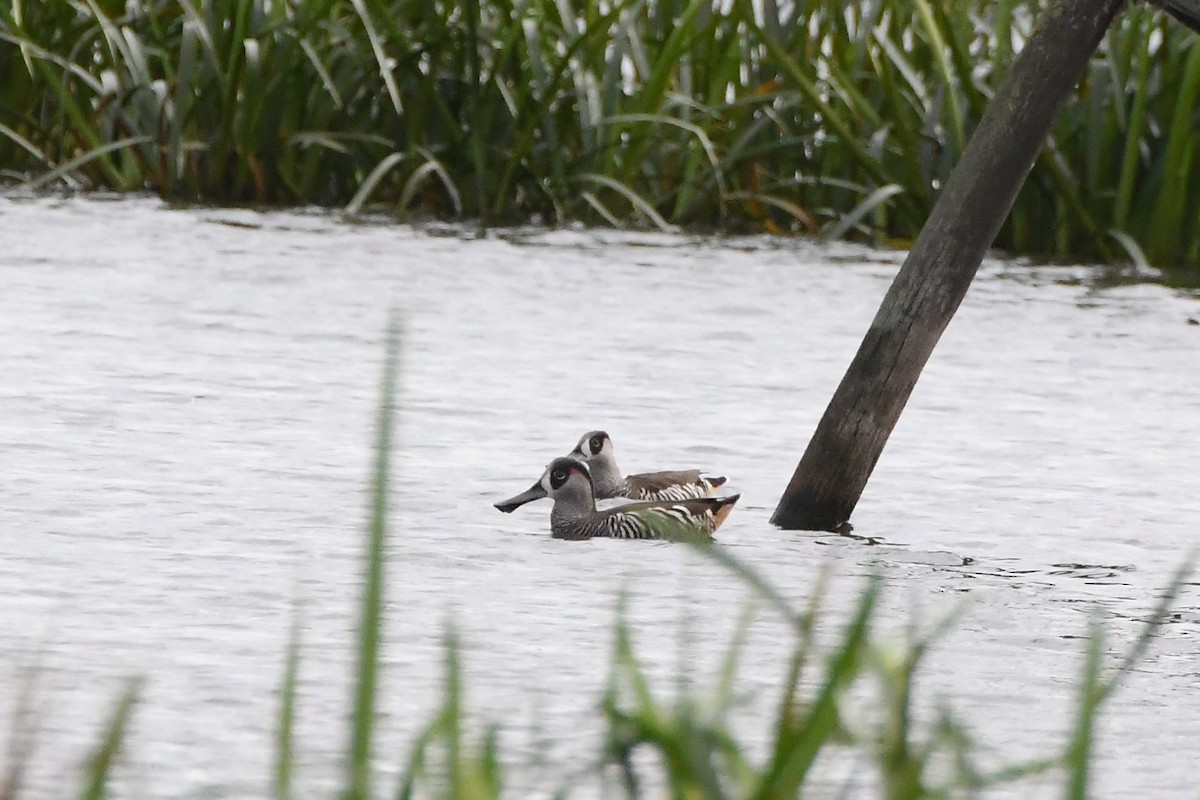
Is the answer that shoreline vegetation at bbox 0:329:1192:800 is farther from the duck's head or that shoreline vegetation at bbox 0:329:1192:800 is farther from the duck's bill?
the duck's bill

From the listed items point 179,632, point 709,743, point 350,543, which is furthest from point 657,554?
point 709,743

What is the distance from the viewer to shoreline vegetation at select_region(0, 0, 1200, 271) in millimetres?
11344

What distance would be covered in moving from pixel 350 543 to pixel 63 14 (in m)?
7.44

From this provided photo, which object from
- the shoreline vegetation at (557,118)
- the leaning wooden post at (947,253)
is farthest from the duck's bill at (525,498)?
the shoreline vegetation at (557,118)

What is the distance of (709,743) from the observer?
6.86 ft

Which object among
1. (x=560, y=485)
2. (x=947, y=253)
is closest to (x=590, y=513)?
(x=560, y=485)

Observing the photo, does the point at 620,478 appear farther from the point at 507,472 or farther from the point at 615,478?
the point at 507,472

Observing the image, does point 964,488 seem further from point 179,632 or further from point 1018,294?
point 1018,294

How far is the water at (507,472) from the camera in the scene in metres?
4.16

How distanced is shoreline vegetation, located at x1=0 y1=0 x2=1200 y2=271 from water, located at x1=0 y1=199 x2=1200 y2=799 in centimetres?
39

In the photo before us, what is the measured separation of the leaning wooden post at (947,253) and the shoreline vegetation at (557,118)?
5.47 meters

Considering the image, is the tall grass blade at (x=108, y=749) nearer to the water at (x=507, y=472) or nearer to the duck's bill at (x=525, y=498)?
the water at (x=507, y=472)

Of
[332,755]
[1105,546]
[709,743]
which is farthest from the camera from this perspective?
[1105,546]

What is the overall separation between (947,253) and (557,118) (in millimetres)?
6481
